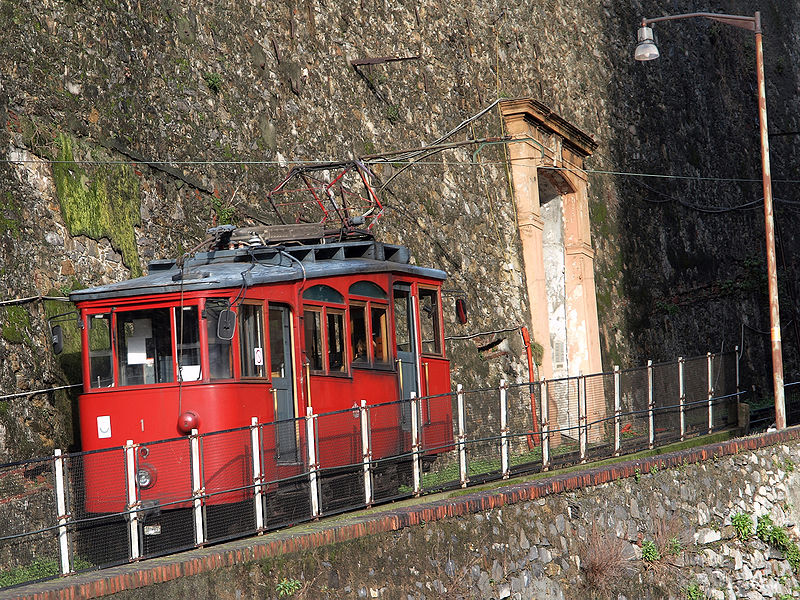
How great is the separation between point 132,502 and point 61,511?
0.67 meters

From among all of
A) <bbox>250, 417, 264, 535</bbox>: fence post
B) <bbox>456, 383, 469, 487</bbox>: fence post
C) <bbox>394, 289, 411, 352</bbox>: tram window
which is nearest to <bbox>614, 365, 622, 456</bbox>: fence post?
<bbox>394, 289, 411, 352</bbox>: tram window


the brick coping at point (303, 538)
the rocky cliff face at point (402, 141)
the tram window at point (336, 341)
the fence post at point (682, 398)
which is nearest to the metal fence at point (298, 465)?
the brick coping at point (303, 538)

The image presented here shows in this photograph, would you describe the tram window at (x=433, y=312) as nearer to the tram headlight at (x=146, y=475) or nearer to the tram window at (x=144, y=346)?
the tram window at (x=144, y=346)

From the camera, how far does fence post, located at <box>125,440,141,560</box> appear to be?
9.49 m

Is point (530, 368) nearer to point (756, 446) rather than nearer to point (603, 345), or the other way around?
point (603, 345)

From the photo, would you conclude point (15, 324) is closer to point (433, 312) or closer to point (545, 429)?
point (433, 312)

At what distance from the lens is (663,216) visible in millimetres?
29828

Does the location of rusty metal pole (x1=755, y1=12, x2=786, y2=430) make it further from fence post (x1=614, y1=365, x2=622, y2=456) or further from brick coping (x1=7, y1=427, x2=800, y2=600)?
brick coping (x1=7, y1=427, x2=800, y2=600)

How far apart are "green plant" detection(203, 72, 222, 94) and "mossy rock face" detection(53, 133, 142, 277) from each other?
2.56 meters

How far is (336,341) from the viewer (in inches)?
524

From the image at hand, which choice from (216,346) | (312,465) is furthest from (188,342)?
(312,465)

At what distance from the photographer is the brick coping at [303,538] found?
805 centimetres

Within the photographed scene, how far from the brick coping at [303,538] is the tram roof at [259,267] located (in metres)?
2.67

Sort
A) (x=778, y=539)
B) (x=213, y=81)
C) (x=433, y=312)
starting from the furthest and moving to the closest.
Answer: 1. (x=213, y=81)
2. (x=433, y=312)
3. (x=778, y=539)
